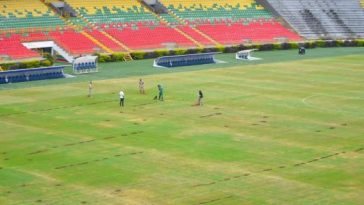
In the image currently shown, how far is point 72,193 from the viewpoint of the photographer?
26484mm

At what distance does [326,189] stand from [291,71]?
38.0 m

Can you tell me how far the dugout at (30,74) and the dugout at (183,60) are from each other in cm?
1117

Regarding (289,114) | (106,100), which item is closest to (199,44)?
(106,100)

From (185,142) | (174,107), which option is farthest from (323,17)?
(185,142)

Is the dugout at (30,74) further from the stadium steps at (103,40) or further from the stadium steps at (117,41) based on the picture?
the stadium steps at (117,41)

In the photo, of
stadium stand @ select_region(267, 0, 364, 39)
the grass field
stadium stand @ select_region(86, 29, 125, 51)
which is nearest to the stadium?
the grass field

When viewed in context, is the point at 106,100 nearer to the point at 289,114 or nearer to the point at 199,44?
the point at 289,114

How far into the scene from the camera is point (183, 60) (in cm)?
7006

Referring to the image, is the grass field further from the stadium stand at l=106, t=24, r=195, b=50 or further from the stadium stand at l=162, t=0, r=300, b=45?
the stadium stand at l=162, t=0, r=300, b=45

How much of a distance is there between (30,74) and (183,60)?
55.9 feet

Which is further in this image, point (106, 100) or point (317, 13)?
point (317, 13)

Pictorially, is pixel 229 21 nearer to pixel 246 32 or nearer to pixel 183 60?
pixel 246 32

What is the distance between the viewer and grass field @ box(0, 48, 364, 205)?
2683 centimetres

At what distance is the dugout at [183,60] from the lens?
68.8 m
